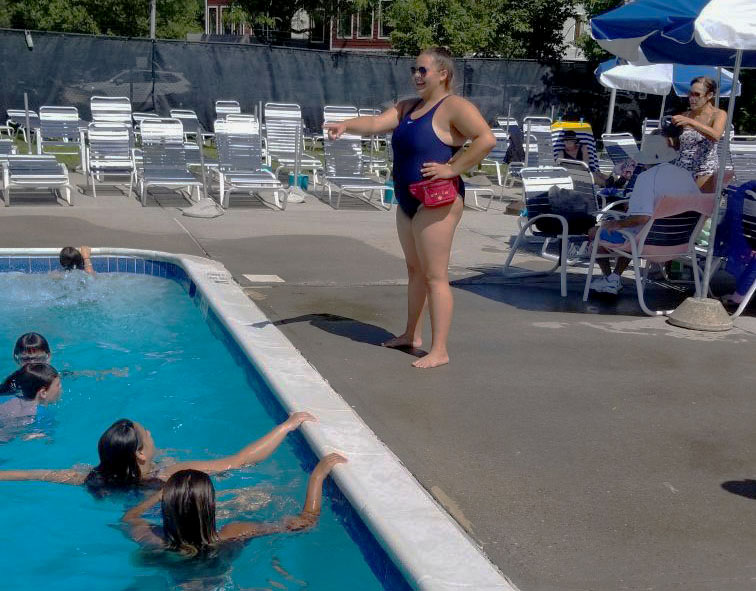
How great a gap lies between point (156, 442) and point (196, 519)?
2.02 m

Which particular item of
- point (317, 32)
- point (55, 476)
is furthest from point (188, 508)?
point (317, 32)

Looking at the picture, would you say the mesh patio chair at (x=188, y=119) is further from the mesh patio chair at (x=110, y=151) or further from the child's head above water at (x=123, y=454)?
the child's head above water at (x=123, y=454)

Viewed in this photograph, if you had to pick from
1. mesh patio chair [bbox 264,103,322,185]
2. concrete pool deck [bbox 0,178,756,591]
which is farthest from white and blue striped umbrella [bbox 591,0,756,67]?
mesh patio chair [bbox 264,103,322,185]

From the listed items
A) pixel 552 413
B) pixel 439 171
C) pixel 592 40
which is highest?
pixel 592 40

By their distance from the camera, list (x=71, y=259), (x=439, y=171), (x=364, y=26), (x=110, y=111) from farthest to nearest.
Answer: (x=364, y=26)
(x=110, y=111)
(x=71, y=259)
(x=439, y=171)

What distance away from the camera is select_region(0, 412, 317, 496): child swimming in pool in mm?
3818

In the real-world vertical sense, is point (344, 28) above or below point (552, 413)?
above

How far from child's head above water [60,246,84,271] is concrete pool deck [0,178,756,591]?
1.12m

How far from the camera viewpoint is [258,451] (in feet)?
14.0

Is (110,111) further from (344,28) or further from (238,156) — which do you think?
(344,28)

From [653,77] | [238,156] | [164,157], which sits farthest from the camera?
[238,156]

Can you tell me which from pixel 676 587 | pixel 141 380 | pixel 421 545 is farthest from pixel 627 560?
pixel 141 380

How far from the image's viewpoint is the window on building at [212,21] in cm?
4812

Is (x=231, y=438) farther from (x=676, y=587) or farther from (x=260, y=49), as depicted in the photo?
(x=260, y=49)
